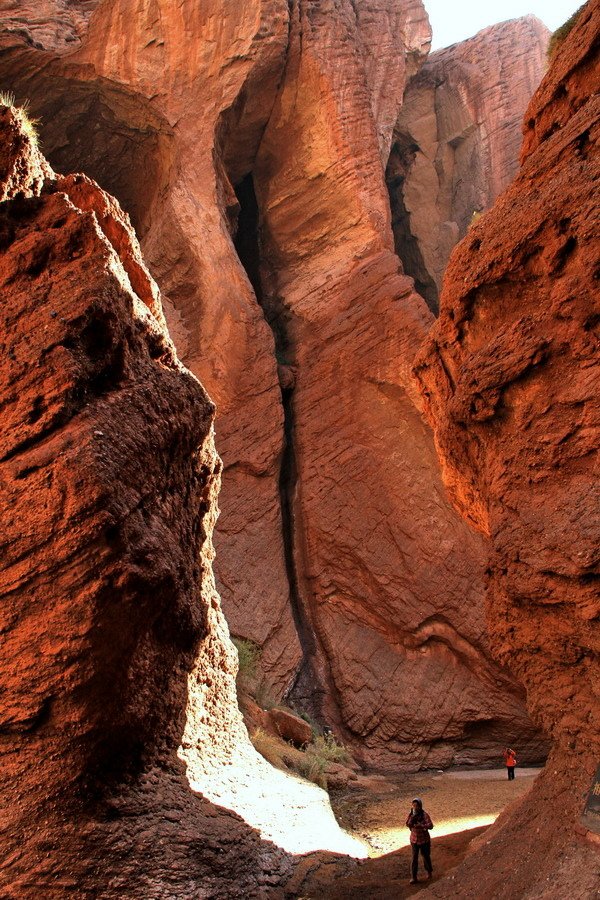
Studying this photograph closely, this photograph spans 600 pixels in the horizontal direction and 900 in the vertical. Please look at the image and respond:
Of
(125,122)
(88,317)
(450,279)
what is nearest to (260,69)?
(125,122)

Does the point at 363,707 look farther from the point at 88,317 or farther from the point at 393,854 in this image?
the point at 88,317

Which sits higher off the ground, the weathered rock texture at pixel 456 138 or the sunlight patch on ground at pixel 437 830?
the weathered rock texture at pixel 456 138

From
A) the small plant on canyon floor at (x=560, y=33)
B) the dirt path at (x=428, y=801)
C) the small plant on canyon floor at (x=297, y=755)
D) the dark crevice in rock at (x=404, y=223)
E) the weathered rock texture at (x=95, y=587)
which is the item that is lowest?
the dirt path at (x=428, y=801)

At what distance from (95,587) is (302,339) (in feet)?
49.2

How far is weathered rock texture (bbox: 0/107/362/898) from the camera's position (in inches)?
219

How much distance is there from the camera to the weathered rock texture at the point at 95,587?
18.2ft

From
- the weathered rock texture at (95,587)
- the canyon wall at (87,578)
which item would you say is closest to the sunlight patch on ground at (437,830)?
the weathered rock texture at (95,587)

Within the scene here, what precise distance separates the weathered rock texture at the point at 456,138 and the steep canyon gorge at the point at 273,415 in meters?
0.12

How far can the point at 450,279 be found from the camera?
27.9 ft

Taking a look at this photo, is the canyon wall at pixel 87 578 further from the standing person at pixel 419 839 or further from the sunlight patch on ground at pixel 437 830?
the sunlight patch on ground at pixel 437 830

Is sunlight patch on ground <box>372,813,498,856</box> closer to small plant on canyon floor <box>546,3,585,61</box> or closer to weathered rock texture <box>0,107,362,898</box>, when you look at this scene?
weathered rock texture <box>0,107,362,898</box>

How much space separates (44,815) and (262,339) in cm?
1487

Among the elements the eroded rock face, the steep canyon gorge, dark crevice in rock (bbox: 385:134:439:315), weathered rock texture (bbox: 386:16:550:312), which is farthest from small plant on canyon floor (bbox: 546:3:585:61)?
weathered rock texture (bbox: 386:16:550:312)

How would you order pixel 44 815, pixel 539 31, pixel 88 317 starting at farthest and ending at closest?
pixel 539 31
pixel 88 317
pixel 44 815
